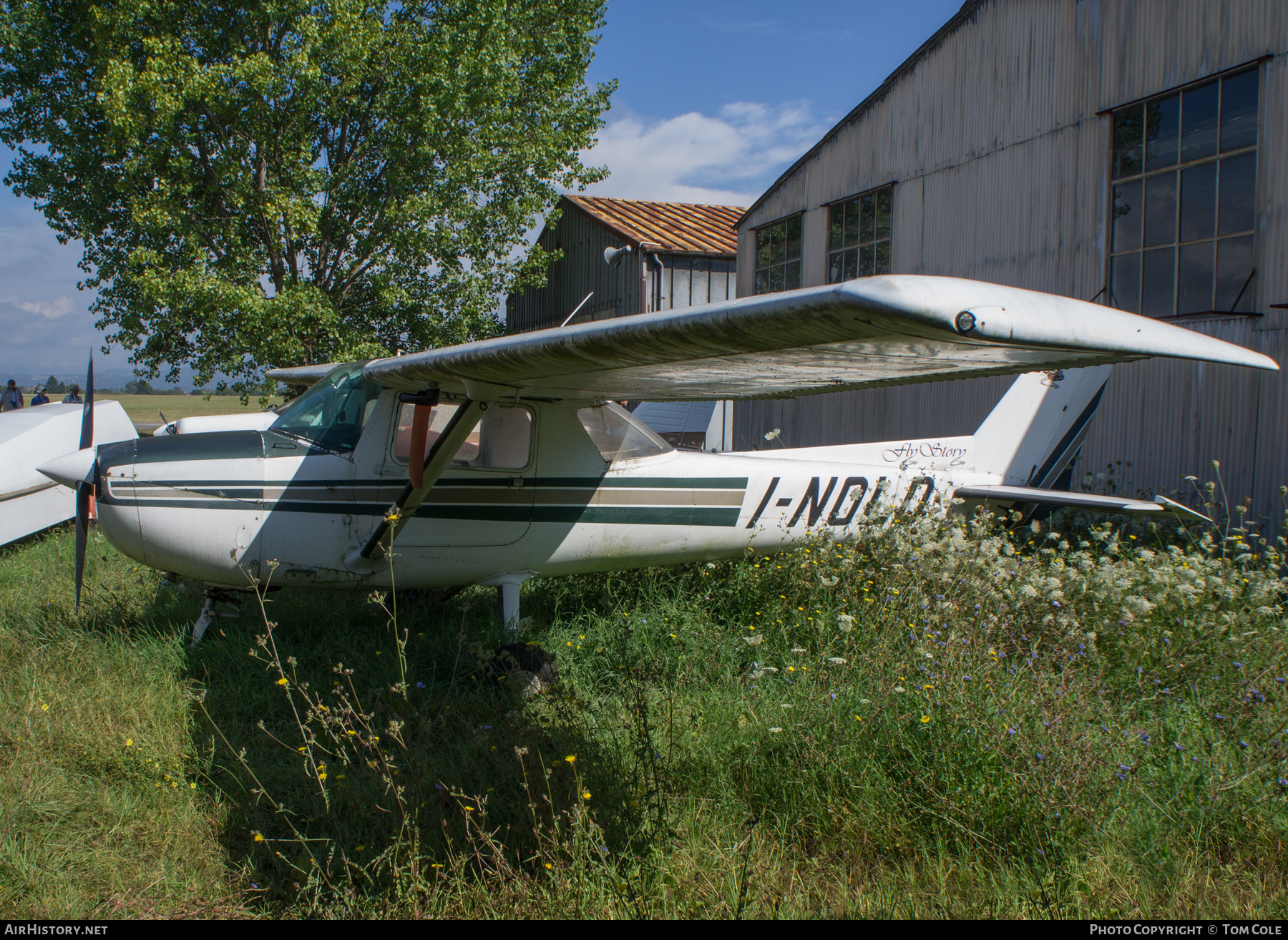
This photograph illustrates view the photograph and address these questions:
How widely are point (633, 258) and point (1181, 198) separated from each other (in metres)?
10.2

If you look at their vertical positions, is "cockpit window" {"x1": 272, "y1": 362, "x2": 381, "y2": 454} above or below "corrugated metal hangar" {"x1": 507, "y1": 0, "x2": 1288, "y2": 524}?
below

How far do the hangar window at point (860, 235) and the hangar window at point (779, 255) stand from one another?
0.66 m

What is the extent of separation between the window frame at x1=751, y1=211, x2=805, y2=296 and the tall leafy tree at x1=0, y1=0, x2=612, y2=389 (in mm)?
6256

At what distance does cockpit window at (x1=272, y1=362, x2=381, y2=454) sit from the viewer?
14.5 ft

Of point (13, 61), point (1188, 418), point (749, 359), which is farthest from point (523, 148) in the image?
point (749, 359)

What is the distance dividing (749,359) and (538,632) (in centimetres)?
289

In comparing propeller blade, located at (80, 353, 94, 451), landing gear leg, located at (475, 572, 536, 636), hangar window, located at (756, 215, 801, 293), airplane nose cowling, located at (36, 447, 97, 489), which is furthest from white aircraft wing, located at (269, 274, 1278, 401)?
hangar window, located at (756, 215, 801, 293)

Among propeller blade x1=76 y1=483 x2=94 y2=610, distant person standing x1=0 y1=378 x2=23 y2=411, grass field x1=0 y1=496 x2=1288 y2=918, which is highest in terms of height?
distant person standing x1=0 y1=378 x2=23 y2=411

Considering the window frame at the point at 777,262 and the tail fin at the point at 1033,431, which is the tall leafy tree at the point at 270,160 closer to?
the window frame at the point at 777,262

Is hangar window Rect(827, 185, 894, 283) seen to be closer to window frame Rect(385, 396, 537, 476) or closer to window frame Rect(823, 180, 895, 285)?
window frame Rect(823, 180, 895, 285)

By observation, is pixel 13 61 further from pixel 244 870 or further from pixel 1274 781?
pixel 1274 781

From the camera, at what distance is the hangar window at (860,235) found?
9.88 metres

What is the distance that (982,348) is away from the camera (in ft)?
8.03

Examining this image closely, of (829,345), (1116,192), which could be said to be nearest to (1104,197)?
(1116,192)
